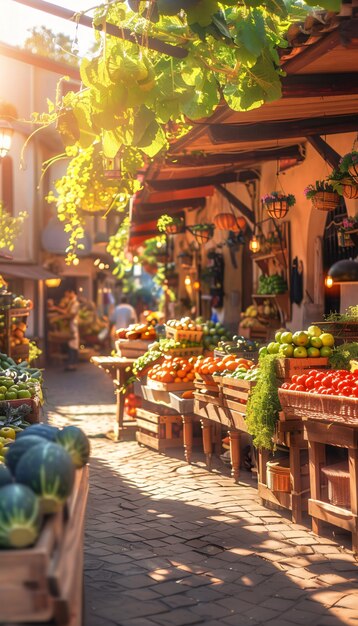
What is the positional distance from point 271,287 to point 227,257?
4648 millimetres

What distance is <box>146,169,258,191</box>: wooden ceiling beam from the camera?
1368 centimetres

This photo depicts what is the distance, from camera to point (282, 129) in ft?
29.5

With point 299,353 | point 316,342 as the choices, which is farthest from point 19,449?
point 316,342

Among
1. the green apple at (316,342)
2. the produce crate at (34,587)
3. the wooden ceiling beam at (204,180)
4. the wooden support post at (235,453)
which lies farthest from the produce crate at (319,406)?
the wooden ceiling beam at (204,180)

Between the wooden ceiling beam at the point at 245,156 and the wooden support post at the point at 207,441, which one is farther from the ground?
the wooden ceiling beam at the point at 245,156

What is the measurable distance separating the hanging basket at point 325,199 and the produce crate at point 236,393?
2230 mm

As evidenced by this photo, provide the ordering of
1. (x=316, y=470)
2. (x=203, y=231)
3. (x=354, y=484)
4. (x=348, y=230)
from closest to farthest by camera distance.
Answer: (x=354, y=484), (x=316, y=470), (x=348, y=230), (x=203, y=231)

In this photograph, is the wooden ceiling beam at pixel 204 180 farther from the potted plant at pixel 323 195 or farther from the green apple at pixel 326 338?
the green apple at pixel 326 338

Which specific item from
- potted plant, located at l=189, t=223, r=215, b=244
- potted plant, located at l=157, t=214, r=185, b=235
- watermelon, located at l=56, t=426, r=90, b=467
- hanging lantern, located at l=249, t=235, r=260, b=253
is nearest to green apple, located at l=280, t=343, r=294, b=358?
watermelon, located at l=56, t=426, r=90, b=467

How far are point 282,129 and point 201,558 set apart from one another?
5.02m

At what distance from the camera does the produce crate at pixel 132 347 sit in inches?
485

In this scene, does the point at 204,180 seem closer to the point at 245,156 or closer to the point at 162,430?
the point at 245,156

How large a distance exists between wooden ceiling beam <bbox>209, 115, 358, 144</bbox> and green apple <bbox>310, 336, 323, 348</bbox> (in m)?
2.48

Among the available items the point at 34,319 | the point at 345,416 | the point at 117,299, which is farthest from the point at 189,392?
the point at 117,299
